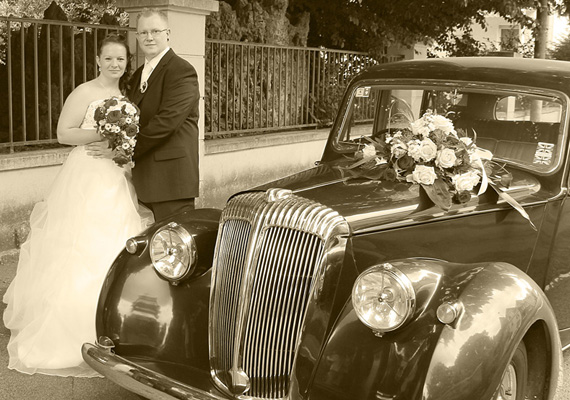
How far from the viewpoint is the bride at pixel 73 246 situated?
4.48 metres

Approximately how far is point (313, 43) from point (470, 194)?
10.2 metres

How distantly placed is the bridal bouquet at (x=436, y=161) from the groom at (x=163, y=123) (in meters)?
1.52

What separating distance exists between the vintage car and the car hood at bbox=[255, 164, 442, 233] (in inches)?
0.4

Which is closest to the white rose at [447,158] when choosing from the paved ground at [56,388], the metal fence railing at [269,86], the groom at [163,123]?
the paved ground at [56,388]

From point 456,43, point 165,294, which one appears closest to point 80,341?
point 165,294

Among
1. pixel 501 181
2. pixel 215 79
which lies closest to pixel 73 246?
pixel 501 181

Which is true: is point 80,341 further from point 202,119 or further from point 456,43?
point 456,43

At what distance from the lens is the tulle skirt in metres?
4.46

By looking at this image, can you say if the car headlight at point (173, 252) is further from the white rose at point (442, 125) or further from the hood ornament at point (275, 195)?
the white rose at point (442, 125)

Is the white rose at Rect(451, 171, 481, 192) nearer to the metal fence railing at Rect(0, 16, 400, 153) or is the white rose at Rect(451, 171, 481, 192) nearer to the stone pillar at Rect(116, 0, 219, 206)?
the metal fence railing at Rect(0, 16, 400, 153)

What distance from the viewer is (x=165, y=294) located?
3699 millimetres

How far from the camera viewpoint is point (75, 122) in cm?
501

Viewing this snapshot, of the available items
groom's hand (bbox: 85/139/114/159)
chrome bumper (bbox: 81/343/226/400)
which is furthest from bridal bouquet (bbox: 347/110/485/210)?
groom's hand (bbox: 85/139/114/159)

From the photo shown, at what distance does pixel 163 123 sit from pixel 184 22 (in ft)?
12.6
